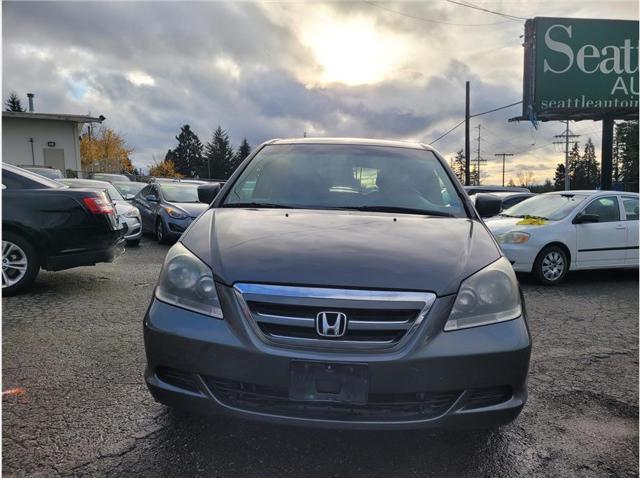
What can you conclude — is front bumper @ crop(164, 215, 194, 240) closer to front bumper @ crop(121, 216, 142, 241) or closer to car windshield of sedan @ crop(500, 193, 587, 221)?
front bumper @ crop(121, 216, 142, 241)

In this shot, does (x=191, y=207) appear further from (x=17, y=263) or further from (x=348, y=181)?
(x=348, y=181)

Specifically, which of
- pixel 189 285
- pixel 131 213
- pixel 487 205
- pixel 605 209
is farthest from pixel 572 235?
pixel 131 213

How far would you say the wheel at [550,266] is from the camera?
6566 mm

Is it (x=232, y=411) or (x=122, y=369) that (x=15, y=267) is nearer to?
(x=122, y=369)

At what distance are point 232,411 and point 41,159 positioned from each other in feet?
100

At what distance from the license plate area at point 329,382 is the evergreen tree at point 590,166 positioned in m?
75.9

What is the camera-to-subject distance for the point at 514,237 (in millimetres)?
6684

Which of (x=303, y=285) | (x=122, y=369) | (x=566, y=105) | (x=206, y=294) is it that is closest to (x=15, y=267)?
(x=122, y=369)

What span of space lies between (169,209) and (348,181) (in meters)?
7.02

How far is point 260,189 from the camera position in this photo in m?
3.08

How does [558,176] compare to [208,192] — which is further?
[558,176]

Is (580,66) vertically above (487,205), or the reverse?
(580,66)

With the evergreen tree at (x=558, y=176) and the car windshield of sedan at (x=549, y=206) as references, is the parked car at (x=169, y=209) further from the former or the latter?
the evergreen tree at (x=558, y=176)

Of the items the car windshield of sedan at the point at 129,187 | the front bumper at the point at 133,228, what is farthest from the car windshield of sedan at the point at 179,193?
the car windshield of sedan at the point at 129,187
